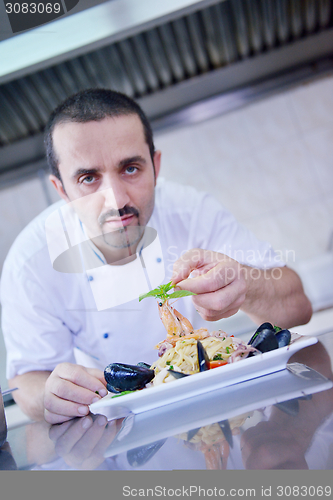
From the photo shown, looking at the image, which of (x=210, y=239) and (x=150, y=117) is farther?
(x=150, y=117)

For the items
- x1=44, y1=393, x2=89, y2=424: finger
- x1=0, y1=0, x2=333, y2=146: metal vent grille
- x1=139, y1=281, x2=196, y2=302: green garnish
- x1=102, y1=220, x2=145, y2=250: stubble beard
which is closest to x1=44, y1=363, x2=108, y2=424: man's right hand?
x1=44, y1=393, x2=89, y2=424: finger

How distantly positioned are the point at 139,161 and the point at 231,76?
1.32 metres

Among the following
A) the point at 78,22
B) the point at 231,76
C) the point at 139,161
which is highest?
the point at 231,76

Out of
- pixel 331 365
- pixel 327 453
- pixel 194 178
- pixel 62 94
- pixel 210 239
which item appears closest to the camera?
pixel 327 453

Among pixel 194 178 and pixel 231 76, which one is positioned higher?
pixel 231 76

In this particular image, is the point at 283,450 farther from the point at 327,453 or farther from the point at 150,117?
the point at 150,117

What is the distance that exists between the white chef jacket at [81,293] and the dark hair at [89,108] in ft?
0.77

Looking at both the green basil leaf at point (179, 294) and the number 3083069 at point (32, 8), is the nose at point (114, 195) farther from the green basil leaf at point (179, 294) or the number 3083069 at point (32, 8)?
the number 3083069 at point (32, 8)

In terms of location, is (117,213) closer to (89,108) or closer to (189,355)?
(89,108)

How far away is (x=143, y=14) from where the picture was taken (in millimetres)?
1301

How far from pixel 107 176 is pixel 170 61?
1.14 meters

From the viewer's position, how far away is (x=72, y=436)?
0.68 m

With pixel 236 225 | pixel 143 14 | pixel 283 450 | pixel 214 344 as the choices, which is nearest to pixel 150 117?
pixel 143 14

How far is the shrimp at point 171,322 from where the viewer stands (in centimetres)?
80
